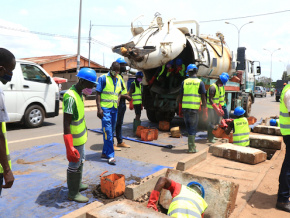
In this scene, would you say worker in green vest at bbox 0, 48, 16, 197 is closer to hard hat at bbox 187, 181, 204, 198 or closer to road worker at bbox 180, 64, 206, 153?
hard hat at bbox 187, 181, 204, 198

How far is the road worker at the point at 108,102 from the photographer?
4.96m

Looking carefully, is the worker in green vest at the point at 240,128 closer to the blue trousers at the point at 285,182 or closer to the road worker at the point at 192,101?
the road worker at the point at 192,101

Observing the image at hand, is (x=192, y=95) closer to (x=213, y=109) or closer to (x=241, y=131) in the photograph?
(x=241, y=131)

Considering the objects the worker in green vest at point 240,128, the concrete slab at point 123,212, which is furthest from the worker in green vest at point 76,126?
the worker in green vest at point 240,128

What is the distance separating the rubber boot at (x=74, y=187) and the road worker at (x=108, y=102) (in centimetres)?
165

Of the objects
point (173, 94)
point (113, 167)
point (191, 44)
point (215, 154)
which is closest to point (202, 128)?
point (173, 94)

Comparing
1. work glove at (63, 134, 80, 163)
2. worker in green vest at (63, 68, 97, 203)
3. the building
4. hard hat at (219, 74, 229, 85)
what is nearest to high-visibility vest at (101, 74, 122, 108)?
worker in green vest at (63, 68, 97, 203)

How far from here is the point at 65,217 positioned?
8.84 ft

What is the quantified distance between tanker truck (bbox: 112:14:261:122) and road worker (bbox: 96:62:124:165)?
237 centimetres

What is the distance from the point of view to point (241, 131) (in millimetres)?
5816

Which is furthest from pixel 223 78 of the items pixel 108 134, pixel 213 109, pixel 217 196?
pixel 217 196

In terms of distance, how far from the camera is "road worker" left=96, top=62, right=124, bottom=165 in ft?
16.3

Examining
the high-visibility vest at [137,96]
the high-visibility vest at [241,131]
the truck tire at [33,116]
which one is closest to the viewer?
the high-visibility vest at [241,131]

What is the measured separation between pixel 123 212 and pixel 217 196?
1.32m
